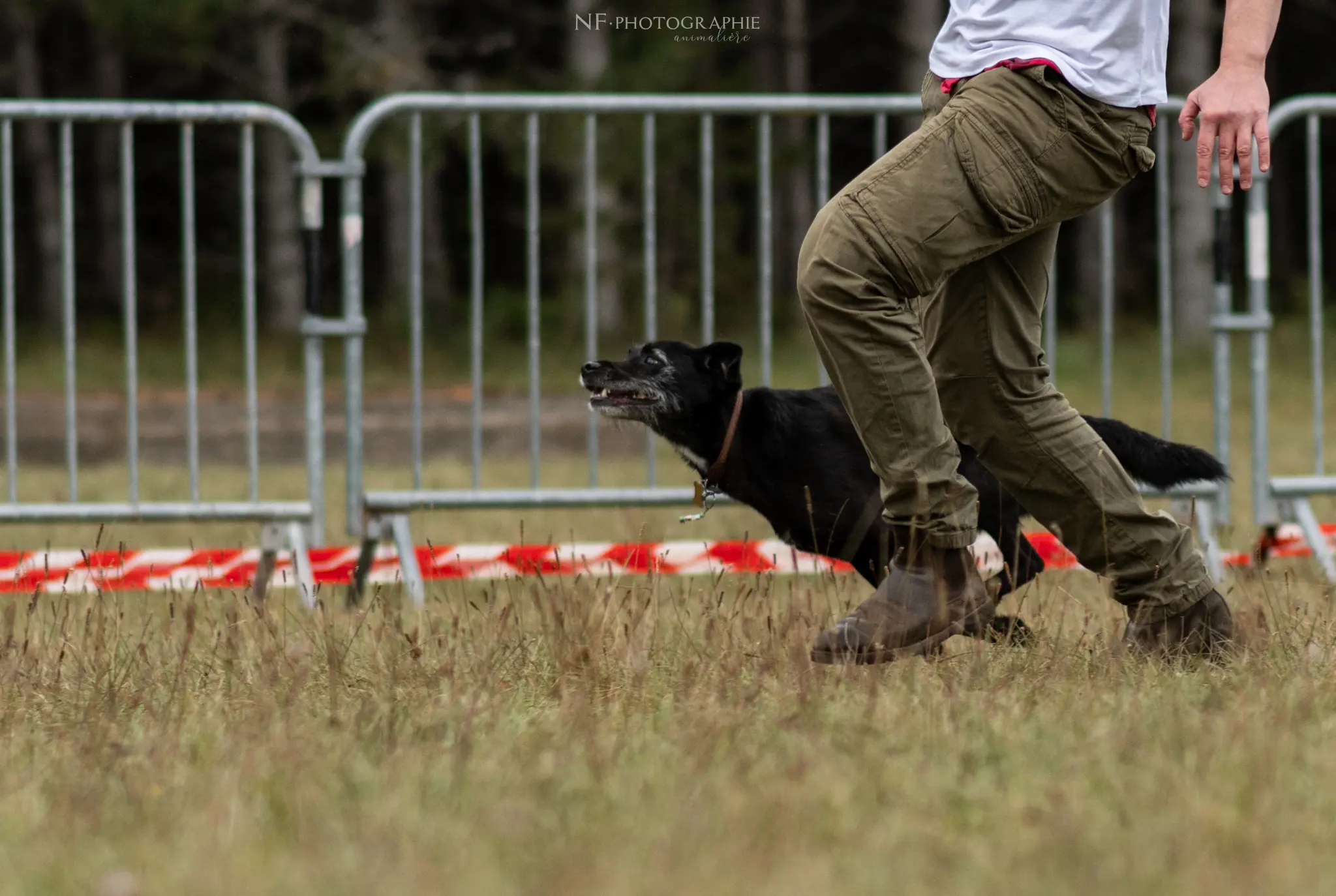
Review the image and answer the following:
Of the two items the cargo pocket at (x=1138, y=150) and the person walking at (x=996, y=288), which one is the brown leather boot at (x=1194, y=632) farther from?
the cargo pocket at (x=1138, y=150)

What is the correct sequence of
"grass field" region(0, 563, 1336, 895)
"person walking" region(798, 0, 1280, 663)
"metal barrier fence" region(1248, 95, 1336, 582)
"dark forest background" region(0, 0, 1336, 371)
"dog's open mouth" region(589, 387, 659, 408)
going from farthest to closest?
"dark forest background" region(0, 0, 1336, 371) < "metal barrier fence" region(1248, 95, 1336, 582) < "dog's open mouth" region(589, 387, 659, 408) < "person walking" region(798, 0, 1280, 663) < "grass field" region(0, 563, 1336, 895)

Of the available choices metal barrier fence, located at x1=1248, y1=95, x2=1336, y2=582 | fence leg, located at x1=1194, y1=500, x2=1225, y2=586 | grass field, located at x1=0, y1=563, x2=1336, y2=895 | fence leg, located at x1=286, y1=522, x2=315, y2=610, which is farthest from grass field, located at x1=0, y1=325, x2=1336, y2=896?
metal barrier fence, located at x1=1248, y1=95, x2=1336, y2=582

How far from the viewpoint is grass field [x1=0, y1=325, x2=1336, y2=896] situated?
2.15 metres

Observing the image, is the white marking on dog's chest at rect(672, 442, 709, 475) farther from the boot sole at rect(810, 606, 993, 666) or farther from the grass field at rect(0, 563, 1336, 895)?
the boot sole at rect(810, 606, 993, 666)

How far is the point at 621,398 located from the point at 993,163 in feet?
6.02

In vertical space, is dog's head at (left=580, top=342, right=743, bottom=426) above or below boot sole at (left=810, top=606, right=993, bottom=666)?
above

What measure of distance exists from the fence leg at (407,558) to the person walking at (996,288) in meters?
1.83

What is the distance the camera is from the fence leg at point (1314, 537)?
526 centimetres

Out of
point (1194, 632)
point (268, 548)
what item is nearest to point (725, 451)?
point (1194, 632)

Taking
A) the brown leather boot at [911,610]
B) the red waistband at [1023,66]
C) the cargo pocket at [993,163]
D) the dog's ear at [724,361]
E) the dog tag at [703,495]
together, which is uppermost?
the red waistband at [1023,66]

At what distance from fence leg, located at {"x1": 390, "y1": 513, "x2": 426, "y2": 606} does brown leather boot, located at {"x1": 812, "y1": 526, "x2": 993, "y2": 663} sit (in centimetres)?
174

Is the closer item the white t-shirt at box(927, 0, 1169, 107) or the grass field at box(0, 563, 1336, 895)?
the grass field at box(0, 563, 1336, 895)

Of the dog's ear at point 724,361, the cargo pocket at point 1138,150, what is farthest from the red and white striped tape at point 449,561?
the cargo pocket at point 1138,150

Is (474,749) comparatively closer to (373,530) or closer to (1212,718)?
(1212,718)
